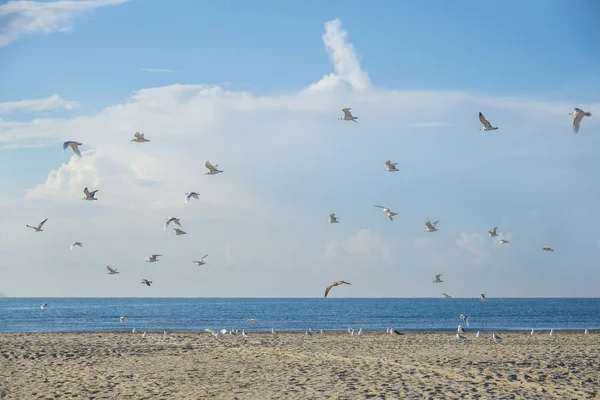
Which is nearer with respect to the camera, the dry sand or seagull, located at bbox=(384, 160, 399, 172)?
the dry sand

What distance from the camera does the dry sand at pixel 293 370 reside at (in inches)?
660

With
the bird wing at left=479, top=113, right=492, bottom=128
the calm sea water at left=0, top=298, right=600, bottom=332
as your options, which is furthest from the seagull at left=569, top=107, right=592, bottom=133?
the calm sea water at left=0, top=298, right=600, bottom=332

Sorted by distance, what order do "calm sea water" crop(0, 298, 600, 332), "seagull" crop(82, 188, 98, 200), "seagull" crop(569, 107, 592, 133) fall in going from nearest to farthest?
1. "seagull" crop(569, 107, 592, 133)
2. "seagull" crop(82, 188, 98, 200)
3. "calm sea water" crop(0, 298, 600, 332)

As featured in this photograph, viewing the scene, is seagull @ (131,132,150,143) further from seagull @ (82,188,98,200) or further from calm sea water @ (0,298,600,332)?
calm sea water @ (0,298,600,332)

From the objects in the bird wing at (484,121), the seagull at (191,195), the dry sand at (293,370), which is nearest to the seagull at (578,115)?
the bird wing at (484,121)

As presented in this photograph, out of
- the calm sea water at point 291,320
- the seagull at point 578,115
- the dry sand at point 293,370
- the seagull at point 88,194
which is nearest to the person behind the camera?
the dry sand at point 293,370

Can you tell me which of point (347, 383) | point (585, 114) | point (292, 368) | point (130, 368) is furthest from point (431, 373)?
point (585, 114)

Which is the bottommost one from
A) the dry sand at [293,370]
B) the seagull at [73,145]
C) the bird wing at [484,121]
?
the dry sand at [293,370]

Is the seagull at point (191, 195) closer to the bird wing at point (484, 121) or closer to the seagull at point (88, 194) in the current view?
the seagull at point (88, 194)

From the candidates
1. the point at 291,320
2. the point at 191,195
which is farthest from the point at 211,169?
the point at 291,320

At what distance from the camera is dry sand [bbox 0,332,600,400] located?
16.8m

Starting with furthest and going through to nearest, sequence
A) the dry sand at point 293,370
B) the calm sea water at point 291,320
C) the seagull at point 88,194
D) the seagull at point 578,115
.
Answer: the calm sea water at point 291,320 → the seagull at point 88,194 → the seagull at point 578,115 → the dry sand at point 293,370

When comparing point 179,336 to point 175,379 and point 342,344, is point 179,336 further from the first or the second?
point 175,379

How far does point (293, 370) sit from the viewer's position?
21.1m
